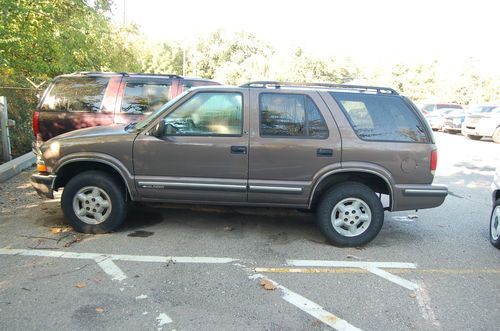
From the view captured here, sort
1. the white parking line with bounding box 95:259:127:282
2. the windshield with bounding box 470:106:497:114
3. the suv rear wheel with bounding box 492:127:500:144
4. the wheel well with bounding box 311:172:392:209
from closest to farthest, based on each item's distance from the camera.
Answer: the white parking line with bounding box 95:259:127:282 → the wheel well with bounding box 311:172:392:209 → the suv rear wheel with bounding box 492:127:500:144 → the windshield with bounding box 470:106:497:114

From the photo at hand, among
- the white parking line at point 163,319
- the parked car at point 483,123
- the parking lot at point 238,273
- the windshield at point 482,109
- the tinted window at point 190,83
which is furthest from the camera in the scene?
the windshield at point 482,109

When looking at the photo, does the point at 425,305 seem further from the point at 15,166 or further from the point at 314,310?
the point at 15,166

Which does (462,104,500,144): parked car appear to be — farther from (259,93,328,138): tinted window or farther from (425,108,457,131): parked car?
(259,93,328,138): tinted window

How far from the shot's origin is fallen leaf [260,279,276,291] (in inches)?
151

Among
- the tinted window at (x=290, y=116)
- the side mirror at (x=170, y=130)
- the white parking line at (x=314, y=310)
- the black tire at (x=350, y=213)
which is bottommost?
the white parking line at (x=314, y=310)

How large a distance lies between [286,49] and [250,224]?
5192 centimetres

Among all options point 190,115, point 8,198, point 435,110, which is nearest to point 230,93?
point 190,115

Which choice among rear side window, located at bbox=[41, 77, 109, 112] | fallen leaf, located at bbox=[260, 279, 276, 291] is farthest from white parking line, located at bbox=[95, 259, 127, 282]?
rear side window, located at bbox=[41, 77, 109, 112]

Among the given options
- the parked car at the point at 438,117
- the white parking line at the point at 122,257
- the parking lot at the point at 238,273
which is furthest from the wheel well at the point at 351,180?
the parked car at the point at 438,117

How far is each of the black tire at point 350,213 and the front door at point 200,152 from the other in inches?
37.3

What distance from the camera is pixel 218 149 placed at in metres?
4.83

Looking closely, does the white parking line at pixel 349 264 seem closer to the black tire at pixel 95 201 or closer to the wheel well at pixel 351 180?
the wheel well at pixel 351 180

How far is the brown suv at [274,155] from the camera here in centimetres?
480

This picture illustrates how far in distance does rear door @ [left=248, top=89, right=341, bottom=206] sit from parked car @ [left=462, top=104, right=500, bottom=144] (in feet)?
52.0
